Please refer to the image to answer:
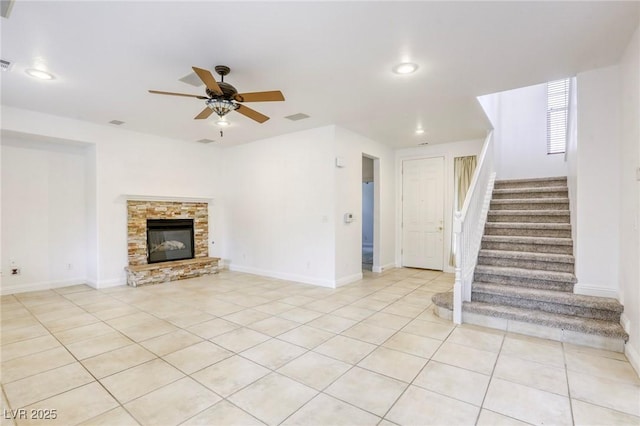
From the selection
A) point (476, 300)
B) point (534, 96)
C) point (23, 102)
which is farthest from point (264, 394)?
point (534, 96)

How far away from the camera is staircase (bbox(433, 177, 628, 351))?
306 cm

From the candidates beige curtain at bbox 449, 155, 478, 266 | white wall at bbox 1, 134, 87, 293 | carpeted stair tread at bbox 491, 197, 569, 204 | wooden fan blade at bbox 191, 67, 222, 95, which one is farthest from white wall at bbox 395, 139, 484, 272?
white wall at bbox 1, 134, 87, 293

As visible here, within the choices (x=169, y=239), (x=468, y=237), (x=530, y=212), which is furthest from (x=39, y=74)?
(x=530, y=212)

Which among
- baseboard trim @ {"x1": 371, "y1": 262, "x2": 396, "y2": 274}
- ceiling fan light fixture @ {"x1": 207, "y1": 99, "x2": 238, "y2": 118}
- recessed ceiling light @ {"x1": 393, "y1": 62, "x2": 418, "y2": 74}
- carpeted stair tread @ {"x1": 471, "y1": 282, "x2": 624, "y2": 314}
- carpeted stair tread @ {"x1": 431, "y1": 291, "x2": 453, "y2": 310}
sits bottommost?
baseboard trim @ {"x1": 371, "y1": 262, "x2": 396, "y2": 274}

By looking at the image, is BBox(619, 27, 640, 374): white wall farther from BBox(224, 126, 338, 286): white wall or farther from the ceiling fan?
BBox(224, 126, 338, 286): white wall

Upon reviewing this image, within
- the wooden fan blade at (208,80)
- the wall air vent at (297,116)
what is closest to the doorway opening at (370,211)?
the wall air vent at (297,116)

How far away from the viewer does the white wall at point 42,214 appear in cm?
491

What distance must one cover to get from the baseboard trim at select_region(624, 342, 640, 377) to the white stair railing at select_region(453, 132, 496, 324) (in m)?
1.37

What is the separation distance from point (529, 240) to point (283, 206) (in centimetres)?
402

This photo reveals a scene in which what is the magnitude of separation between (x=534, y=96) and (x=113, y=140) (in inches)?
317

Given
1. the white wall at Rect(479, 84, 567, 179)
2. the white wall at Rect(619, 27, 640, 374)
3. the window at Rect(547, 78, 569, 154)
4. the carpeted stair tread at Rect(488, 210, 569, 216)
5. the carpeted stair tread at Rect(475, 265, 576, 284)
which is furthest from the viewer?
the white wall at Rect(479, 84, 567, 179)

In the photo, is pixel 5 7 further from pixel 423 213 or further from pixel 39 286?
pixel 423 213

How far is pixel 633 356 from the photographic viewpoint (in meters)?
2.58

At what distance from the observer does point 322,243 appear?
5441 mm
